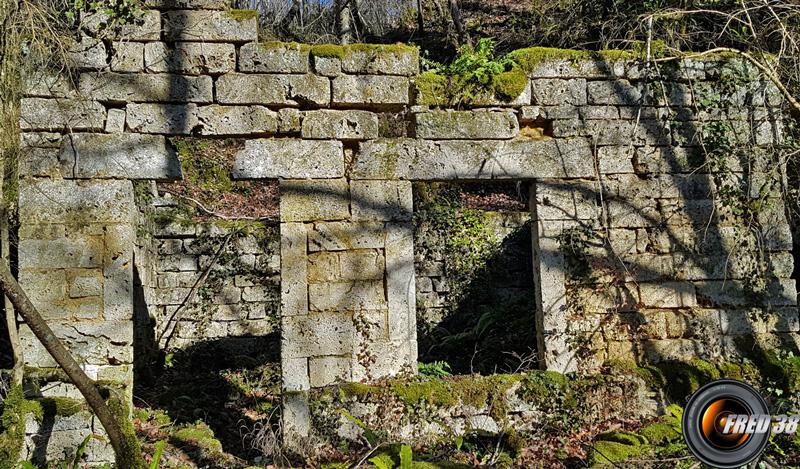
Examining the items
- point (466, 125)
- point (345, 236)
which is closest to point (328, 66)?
point (466, 125)

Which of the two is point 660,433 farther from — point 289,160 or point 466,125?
point 289,160

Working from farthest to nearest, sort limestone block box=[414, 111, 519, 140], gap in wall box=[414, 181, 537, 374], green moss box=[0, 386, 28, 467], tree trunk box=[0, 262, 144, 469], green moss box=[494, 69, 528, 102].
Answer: gap in wall box=[414, 181, 537, 374] → green moss box=[494, 69, 528, 102] → limestone block box=[414, 111, 519, 140] → green moss box=[0, 386, 28, 467] → tree trunk box=[0, 262, 144, 469]

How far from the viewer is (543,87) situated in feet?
22.7

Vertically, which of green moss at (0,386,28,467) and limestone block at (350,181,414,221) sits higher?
limestone block at (350,181,414,221)

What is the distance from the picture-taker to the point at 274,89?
652 cm

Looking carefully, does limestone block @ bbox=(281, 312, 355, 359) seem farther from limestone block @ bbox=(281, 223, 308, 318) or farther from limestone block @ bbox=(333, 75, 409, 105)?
limestone block @ bbox=(333, 75, 409, 105)

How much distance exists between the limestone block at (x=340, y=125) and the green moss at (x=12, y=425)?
3195 mm

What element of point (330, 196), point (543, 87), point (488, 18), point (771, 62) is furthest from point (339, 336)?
point (488, 18)

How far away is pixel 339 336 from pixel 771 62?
4.89 metres

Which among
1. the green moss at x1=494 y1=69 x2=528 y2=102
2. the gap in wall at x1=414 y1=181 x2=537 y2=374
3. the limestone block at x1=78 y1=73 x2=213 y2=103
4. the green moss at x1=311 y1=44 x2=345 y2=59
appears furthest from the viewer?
the gap in wall at x1=414 y1=181 x2=537 y2=374

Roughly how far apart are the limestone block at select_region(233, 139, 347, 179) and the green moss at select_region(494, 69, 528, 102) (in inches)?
63.8

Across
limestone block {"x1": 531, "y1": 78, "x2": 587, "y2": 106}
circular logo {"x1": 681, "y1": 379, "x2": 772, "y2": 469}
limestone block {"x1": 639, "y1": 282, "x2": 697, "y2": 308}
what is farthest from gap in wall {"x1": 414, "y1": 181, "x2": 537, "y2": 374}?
circular logo {"x1": 681, "y1": 379, "x2": 772, "y2": 469}

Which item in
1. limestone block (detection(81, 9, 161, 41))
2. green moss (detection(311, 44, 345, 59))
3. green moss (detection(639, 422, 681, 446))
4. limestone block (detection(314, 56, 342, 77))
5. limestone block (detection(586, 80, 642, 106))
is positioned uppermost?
limestone block (detection(81, 9, 161, 41))

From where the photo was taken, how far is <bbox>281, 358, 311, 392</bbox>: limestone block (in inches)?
246
